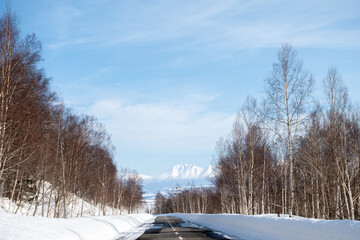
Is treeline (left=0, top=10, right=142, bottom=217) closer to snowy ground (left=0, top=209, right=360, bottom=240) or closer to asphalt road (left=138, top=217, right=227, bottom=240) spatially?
snowy ground (left=0, top=209, right=360, bottom=240)

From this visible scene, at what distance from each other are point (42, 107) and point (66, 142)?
4.47 metres

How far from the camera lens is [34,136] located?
1923cm

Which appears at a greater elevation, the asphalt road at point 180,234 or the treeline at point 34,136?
the treeline at point 34,136

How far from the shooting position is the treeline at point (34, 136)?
14891mm

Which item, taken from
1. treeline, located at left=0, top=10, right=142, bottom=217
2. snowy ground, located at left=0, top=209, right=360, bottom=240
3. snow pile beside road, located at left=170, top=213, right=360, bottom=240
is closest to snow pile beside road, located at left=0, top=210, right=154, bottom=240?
snowy ground, located at left=0, top=209, right=360, bottom=240

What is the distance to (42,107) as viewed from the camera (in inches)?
998

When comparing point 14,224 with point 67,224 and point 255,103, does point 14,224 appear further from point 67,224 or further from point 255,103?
point 255,103

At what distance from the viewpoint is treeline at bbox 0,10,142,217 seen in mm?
14891

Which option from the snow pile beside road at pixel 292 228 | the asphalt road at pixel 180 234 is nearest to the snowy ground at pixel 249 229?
the snow pile beside road at pixel 292 228

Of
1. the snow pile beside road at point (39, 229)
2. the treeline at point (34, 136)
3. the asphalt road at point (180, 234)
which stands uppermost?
the treeline at point (34, 136)

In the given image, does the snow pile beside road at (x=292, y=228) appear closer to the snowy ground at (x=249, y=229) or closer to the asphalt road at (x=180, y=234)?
the snowy ground at (x=249, y=229)

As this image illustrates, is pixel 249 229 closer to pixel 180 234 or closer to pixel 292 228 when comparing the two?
pixel 180 234

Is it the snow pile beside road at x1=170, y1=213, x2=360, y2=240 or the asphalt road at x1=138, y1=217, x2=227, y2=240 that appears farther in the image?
the asphalt road at x1=138, y1=217, x2=227, y2=240

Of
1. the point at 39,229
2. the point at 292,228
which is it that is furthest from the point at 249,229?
the point at 39,229
